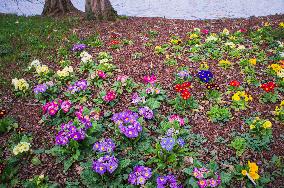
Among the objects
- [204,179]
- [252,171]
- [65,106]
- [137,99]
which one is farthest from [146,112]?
[252,171]

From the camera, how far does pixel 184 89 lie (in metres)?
5.55

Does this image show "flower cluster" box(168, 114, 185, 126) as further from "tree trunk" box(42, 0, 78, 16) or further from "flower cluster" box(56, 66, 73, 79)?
"tree trunk" box(42, 0, 78, 16)

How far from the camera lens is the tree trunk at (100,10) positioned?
353 inches

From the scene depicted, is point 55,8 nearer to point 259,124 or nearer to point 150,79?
point 150,79

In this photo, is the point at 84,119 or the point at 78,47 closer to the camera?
the point at 84,119

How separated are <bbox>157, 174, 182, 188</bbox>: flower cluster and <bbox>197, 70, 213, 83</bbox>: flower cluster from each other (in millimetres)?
2495

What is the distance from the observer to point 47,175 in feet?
14.4

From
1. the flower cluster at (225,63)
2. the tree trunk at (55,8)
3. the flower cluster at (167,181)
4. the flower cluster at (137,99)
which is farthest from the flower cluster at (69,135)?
the tree trunk at (55,8)

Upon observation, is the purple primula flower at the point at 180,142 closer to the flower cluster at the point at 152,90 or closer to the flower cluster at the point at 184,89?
the flower cluster at the point at 184,89

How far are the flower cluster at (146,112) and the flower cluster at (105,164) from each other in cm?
115

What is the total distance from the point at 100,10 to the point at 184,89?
15.7 feet

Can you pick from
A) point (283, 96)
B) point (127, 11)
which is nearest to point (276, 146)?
point (283, 96)

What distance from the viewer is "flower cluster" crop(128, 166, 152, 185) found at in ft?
13.1

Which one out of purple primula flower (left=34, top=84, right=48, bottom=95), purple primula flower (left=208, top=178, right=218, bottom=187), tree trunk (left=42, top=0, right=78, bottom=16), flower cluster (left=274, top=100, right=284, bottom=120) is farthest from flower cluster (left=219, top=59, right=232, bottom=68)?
tree trunk (left=42, top=0, right=78, bottom=16)
